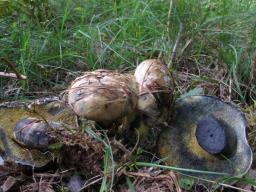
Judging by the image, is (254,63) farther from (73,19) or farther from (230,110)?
(73,19)

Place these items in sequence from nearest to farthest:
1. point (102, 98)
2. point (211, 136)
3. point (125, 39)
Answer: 1. point (102, 98)
2. point (211, 136)
3. point (125, 39)

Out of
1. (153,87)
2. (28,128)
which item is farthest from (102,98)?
(28,128)

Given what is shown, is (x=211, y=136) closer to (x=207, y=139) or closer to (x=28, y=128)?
(x=207, y=139)

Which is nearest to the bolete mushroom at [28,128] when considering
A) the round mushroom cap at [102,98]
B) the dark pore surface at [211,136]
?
the round mushroom cap at [102,98]

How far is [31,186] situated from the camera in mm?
1603

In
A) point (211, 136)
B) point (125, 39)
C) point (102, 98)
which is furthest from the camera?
point (125, 39)

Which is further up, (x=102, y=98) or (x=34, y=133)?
(x=102, y=98)

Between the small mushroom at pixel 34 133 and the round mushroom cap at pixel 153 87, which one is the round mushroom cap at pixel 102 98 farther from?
the small mushroom at pixel 34 133

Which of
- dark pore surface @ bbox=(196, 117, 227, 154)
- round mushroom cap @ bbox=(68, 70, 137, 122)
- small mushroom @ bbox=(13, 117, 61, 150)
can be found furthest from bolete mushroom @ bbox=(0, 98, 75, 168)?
dark pore surface @ bbox=(196, 117, 227, 154)

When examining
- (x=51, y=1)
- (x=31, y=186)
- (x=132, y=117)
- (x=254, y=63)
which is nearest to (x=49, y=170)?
(x=31, y=186)

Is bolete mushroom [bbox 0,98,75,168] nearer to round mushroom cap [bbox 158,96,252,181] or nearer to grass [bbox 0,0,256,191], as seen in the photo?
grass [bbox 0,0,256,191]

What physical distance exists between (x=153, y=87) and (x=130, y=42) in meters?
0.89

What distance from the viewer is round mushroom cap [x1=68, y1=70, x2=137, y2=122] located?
4.83ft

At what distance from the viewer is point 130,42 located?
2480 mm
